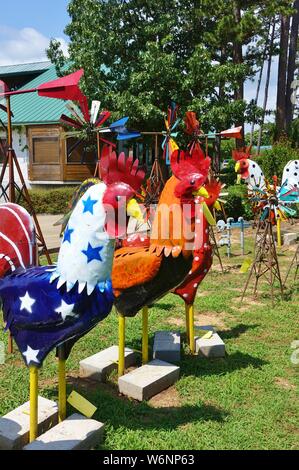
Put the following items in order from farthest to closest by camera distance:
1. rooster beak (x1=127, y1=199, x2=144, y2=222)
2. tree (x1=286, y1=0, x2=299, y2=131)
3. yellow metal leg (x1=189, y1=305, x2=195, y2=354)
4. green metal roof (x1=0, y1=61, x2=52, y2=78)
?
green metal roof (x1=0, y1=61, x2=52, y2=78) → tree (x1=286, y1=0, x2=299, y2=131) → yellow metal leg (x1=189, y1=305, x2=195, y2=354) → rooster beak (x1=127, y1=199, x2=144, y2=222)

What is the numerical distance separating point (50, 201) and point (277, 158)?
813 cm

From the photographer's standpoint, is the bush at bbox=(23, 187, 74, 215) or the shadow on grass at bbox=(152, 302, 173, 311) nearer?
the shadow on grass at bbox=(152, 302, 173, 311)

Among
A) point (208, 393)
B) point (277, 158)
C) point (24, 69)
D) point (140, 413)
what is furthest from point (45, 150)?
point (140, 413)

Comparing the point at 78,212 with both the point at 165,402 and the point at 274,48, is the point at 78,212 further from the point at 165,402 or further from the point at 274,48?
the point at 274,48

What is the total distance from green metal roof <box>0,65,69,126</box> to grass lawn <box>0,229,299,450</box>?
13.8 meters

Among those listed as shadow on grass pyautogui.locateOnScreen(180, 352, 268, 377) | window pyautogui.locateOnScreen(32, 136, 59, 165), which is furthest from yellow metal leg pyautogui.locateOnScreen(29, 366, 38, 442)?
window pyautogui.locateOnScreen(32, 136, 59, 165)

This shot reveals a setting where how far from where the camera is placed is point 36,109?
18.7m

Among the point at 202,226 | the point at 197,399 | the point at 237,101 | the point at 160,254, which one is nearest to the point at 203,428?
the point at 197,399

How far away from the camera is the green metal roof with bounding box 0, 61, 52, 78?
2152 centimetres

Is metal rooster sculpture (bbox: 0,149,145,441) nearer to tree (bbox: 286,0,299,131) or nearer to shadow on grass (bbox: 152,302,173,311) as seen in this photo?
shadow on grass (bbox: 152,302,173,311)

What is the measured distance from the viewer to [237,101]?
13.7m

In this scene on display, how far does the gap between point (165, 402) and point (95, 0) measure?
1346 centimetres

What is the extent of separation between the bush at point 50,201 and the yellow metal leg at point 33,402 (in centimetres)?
1324
